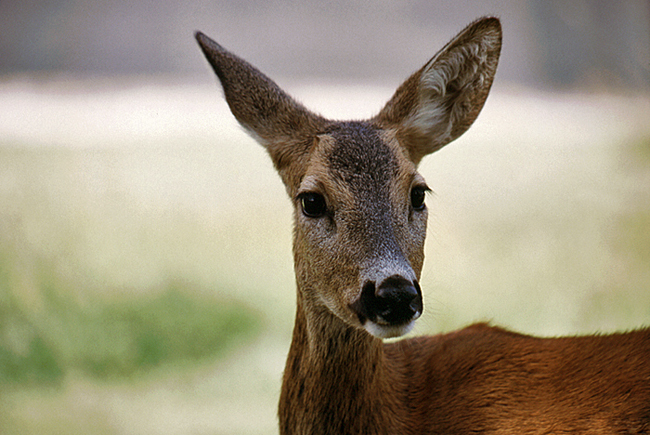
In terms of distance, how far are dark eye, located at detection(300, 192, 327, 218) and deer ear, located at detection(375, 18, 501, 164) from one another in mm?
643

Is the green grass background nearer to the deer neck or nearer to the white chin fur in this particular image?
the deer neck

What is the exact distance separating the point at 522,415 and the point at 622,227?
160 inches

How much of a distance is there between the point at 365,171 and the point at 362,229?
31 centimetres

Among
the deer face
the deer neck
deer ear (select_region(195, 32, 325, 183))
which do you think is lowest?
the deer neck

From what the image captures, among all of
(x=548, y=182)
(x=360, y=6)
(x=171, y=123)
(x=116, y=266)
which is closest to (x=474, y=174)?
(x=548, y=182)

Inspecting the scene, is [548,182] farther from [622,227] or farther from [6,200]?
[6,200]

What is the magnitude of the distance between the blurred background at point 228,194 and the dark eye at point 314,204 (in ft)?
8.62

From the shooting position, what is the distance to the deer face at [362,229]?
106 inches

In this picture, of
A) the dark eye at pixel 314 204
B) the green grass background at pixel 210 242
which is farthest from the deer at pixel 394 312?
the green grass background at pixel 210 242

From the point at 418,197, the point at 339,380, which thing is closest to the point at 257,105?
the point at 418,197

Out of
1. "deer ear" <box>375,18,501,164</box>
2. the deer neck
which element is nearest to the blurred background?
"deer ear" <box>375,18,501,164</box>

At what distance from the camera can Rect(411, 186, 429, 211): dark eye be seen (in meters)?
3.21

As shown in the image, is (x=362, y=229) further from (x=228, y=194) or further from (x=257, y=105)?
(x=228, y=194)

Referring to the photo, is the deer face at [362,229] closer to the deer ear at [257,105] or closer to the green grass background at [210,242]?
the deer ear at [257,105]
